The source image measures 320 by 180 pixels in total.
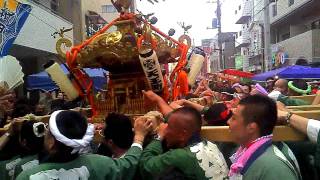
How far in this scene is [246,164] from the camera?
7.91 ft

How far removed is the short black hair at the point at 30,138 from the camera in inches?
137

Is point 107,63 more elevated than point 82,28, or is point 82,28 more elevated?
point 82,28

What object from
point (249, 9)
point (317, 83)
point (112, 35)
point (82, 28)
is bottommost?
point (317, 83)

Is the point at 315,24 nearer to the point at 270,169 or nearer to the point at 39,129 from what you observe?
the point at 39,129

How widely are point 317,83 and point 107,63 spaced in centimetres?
827

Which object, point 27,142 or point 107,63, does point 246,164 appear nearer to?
point 27,142

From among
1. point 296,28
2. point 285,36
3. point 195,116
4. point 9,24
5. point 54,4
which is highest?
point 54,4

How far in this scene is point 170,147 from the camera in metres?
2.98

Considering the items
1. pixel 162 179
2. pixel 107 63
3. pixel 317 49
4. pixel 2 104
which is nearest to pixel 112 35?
pixel 107 63

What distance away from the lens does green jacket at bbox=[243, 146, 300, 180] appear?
88.3 inches

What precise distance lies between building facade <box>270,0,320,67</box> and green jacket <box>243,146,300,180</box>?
19.8 m

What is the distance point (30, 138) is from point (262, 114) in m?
2.03

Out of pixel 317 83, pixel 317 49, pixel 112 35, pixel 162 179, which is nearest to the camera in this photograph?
pixel 162 179

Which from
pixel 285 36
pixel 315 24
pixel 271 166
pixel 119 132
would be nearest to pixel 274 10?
pixel 285 36
